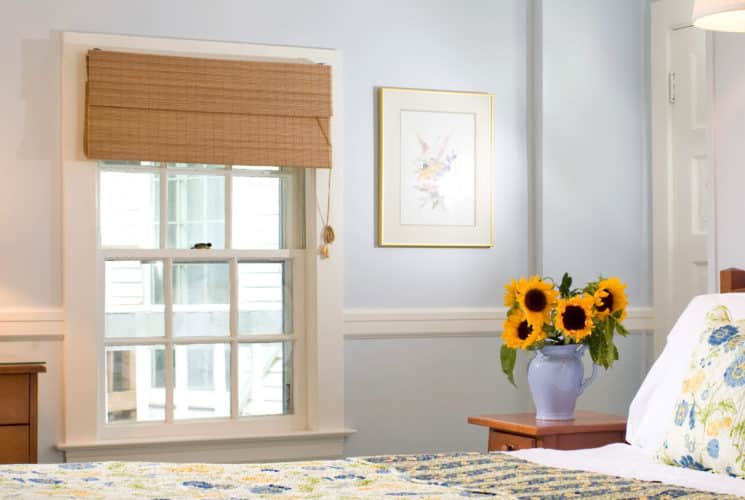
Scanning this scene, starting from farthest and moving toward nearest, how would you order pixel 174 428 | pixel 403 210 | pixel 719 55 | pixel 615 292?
pixel 403 210
pixel 174 428
pixel 719 55
pixel 615 292

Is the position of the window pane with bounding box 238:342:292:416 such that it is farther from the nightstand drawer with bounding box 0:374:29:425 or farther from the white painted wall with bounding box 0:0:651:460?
the nightstand drawer with bounding box 0:374:29:425

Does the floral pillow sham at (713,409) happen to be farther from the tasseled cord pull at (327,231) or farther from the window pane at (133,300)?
the window pane at (133,300)

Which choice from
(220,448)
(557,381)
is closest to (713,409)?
(557,381)

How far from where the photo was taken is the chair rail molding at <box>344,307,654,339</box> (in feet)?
14.6

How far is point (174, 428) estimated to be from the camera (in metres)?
4.23

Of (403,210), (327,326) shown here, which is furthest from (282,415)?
(403,210)

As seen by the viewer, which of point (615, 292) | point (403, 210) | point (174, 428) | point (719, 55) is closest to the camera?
point (615, 292)

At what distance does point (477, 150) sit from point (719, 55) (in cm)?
115

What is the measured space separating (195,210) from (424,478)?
2254mm

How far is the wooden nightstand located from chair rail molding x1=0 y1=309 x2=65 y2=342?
1.61 metres

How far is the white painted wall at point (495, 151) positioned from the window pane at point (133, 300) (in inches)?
9.1

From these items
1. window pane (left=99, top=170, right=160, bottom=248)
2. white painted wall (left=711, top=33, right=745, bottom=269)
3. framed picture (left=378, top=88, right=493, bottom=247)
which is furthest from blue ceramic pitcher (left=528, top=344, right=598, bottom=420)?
window pane (left=99, top=170, right=160, bottom=248)

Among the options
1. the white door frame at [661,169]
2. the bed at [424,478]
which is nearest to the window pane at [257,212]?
the white door frame at [661,169]

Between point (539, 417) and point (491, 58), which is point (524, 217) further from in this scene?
point (539, 417)
